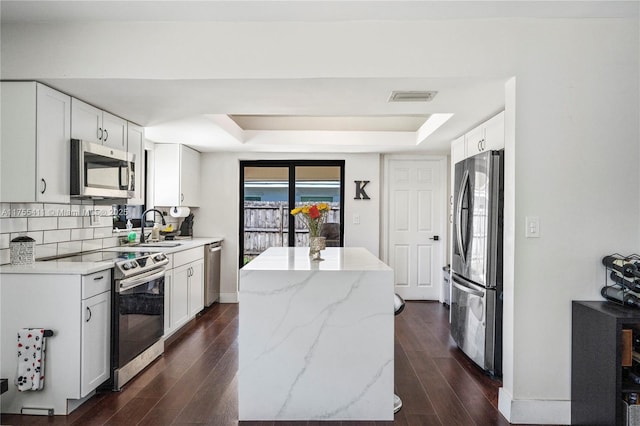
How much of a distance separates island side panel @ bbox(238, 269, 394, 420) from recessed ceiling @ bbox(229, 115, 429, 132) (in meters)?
3.25

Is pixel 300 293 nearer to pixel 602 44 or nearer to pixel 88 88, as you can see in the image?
pixel 88 88

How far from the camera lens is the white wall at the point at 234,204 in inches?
225

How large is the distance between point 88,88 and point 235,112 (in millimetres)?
1057

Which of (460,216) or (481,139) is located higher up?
(481,139)

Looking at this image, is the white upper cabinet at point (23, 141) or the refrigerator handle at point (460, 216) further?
the refrigerator handle at point (460, 216)

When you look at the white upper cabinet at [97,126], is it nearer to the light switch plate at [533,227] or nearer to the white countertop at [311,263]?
the white countertop at [311,263]

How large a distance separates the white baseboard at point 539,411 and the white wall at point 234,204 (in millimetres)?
3401

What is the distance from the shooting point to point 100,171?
317 cm

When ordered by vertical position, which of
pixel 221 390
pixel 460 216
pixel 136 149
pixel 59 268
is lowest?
pixel 221 390

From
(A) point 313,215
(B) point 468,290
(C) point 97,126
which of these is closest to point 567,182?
(B) point 468,290

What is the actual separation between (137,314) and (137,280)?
10.4 inches

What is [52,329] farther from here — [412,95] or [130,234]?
[412,95]

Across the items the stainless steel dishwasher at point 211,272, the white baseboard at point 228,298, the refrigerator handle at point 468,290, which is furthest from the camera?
the white baseboard at point 228,298

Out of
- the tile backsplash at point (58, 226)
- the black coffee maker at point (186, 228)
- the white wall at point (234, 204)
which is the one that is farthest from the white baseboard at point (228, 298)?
the tile backsplash at point (58, 226)
